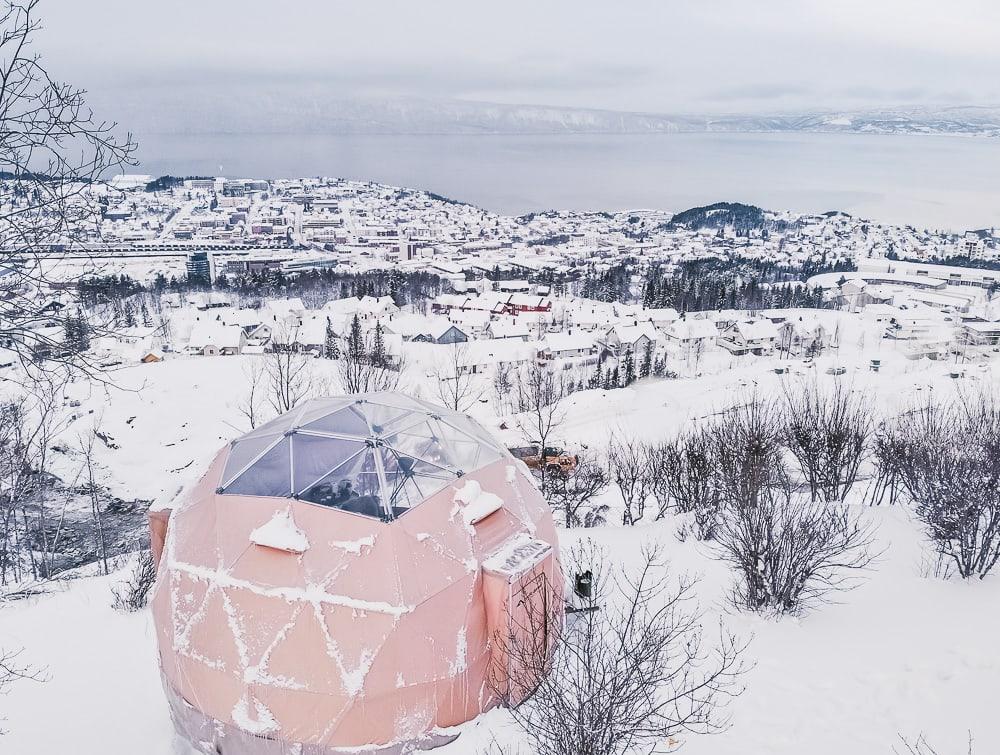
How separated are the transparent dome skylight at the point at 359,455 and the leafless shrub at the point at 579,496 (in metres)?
9.03

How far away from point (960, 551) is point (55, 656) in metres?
13.9

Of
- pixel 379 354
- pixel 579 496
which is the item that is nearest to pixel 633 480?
pixel 579 496

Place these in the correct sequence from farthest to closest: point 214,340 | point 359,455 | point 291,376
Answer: point 214,340
point 291,376
point 359,455

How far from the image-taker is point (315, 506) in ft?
22.8

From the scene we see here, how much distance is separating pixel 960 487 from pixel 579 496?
39.1ft

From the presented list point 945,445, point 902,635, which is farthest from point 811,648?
point 945,445

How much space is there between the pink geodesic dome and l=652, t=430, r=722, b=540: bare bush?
8681mm

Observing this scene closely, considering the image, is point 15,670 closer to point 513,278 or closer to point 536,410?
point 536,410

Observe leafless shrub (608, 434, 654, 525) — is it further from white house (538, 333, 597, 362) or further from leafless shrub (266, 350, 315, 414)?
white house (538, 333, 597, 362)

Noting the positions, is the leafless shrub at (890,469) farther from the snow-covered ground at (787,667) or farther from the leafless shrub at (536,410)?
the leafless shrub at (536,410)

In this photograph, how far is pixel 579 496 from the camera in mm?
21344

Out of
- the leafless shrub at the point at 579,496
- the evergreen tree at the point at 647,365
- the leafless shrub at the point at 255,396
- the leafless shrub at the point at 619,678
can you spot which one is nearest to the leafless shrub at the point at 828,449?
the leafless shrub at the point at 579,496

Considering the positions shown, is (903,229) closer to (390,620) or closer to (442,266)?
(442,266)

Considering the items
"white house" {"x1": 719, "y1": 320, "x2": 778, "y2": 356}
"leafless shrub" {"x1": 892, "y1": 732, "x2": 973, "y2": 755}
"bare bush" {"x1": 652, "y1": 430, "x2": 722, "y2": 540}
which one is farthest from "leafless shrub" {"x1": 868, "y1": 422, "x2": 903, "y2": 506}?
"white house" {"x1": 719, "y1": 320, "x2": 778, "y2": 356}
